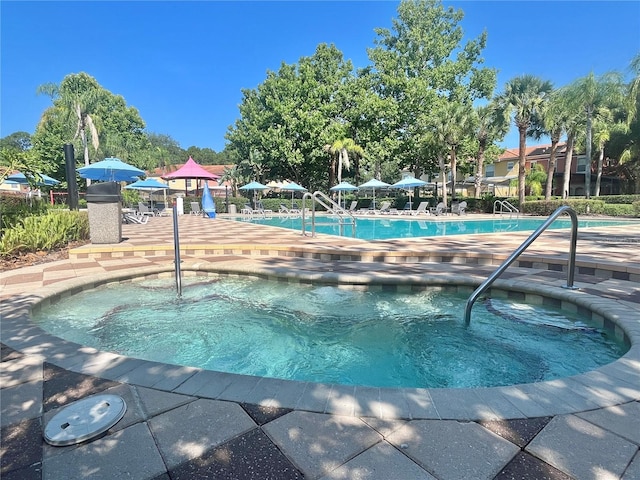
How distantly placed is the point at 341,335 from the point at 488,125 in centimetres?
2494

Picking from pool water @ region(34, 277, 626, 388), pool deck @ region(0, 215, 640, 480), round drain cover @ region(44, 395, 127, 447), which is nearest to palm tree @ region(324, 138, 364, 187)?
pool water @ region(34, 277, 626, 388)

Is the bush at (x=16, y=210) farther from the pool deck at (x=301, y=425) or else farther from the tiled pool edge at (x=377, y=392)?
the tiled pool edge at (x=377, y=392)

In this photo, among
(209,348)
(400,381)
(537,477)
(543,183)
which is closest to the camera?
(537,477)

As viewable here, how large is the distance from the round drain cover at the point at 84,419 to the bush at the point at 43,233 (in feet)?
19.8

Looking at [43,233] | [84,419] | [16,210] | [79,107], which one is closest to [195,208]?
[79,107]

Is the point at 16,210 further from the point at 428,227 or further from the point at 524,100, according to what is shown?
the point at 524,100

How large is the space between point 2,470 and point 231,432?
918 mm

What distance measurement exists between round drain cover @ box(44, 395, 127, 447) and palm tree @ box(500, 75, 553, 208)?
2490 centimetres

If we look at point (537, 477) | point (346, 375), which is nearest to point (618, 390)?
point (537, 477)

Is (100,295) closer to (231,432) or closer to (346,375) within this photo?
(346,375)

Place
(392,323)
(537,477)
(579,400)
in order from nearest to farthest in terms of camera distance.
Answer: (537,477), (579,400), (392,323)

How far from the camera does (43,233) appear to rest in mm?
7020

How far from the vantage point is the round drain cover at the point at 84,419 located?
165 centimetres

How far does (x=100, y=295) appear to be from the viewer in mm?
4914
